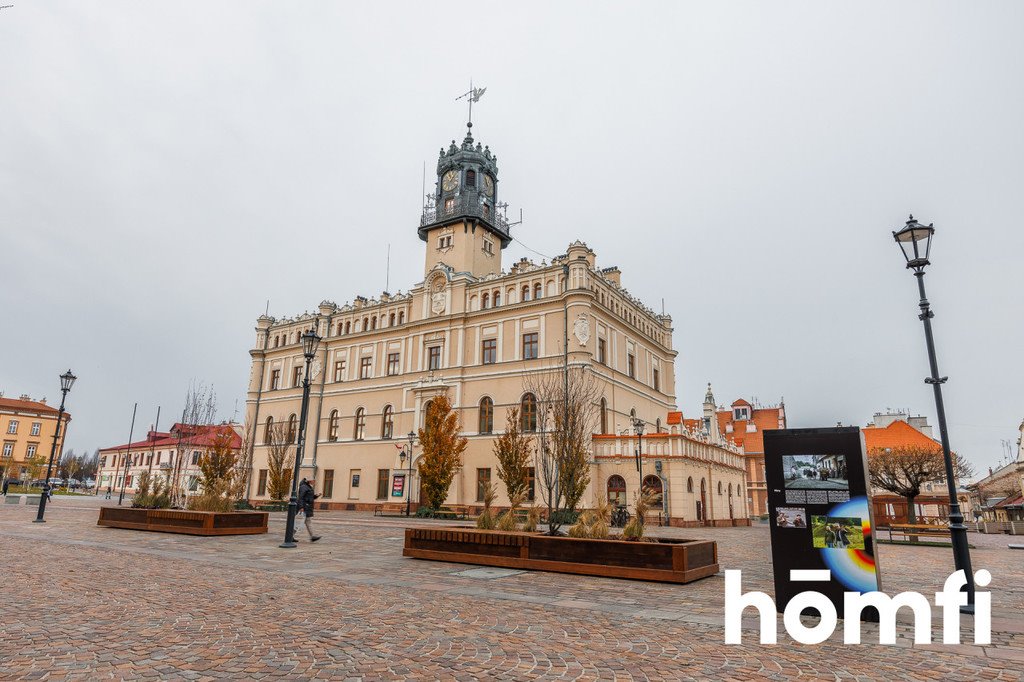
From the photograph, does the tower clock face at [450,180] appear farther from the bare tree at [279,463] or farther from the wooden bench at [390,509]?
the wooden bench at [390,509]

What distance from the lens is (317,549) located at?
613 inches

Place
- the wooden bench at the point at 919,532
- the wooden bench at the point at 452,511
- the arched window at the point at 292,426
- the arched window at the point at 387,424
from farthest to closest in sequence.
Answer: the arched window at the point at 292,426 → the arched window at the point at 387,424 → the wooden bench at the point at 452,511 → the wooden bench at the point at 919,532

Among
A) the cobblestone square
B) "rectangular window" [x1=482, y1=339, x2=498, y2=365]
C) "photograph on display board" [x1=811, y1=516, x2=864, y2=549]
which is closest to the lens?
the cobblestone square

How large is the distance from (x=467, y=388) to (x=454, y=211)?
569 inches

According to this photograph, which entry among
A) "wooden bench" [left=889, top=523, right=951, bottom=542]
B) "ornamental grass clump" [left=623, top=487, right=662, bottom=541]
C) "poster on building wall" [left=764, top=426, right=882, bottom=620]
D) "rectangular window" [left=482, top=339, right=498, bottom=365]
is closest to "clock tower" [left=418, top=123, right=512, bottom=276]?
"rectangular window" [left=482, top=339, right=498, bottom=365]

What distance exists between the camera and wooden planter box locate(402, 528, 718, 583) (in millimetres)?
10695

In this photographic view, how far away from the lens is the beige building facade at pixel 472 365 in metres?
35.8

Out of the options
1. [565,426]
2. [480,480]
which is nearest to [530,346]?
[480,480]

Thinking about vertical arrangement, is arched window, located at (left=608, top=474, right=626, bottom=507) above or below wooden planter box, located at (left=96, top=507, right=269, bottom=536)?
above

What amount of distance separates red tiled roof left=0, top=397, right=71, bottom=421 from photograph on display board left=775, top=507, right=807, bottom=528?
11366 centimetres

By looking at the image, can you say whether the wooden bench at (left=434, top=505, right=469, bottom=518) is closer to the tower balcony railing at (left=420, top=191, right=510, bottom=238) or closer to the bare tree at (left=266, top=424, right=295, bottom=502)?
the bare tree at (left=266, top=424, right=295, bottom=502)

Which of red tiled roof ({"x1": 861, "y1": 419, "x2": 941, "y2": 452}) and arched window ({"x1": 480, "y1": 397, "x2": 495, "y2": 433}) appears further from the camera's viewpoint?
red tiled roof ({"x1": 861, "y1": 419, "x2": 941, "y2": 452})

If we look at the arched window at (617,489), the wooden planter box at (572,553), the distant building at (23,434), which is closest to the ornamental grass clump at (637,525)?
the wooden planter box at (572,553)

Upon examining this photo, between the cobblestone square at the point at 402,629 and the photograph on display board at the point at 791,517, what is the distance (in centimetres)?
144
